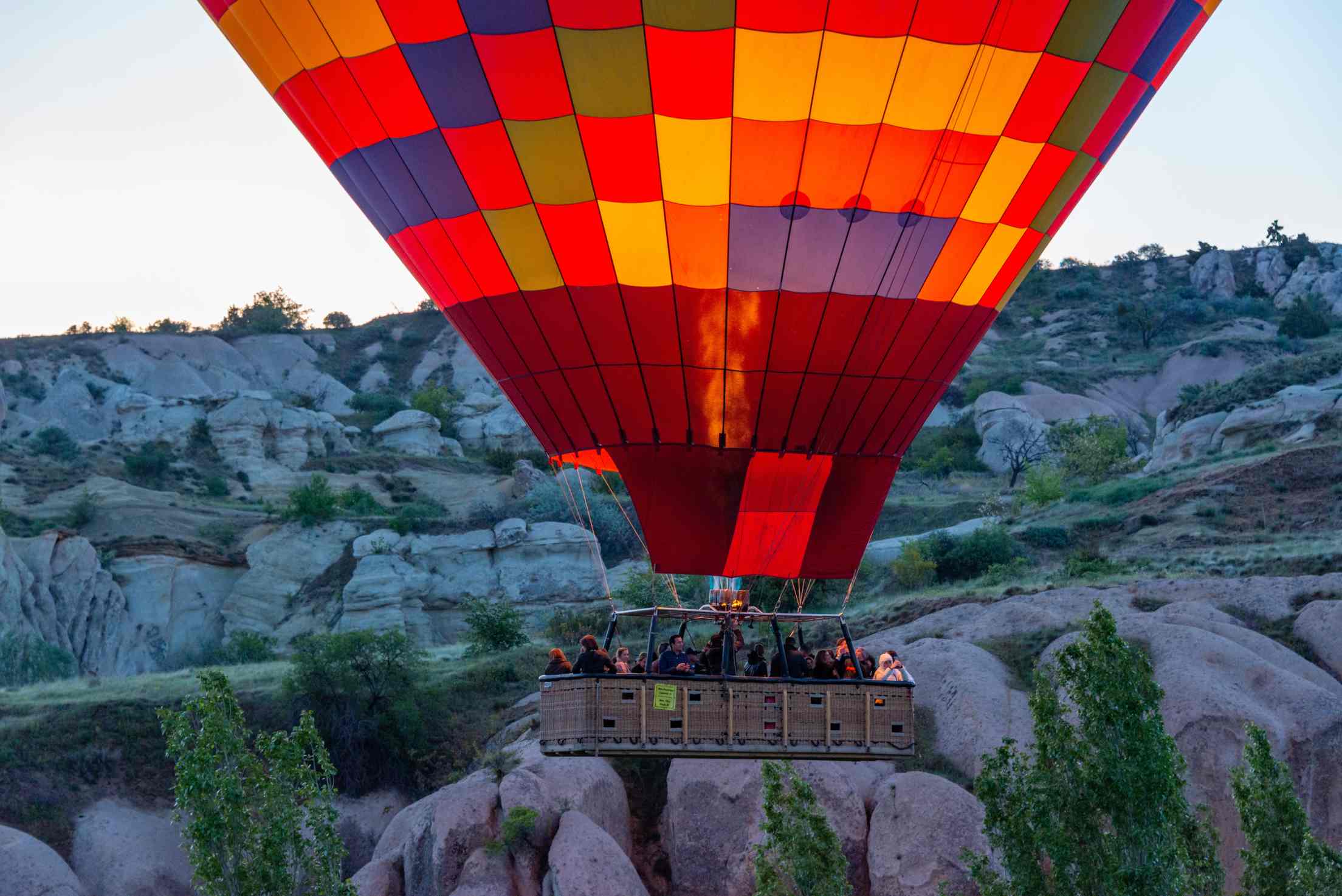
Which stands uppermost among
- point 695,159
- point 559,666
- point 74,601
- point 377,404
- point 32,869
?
point 377,404

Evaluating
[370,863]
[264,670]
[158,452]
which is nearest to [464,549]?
[264,670]

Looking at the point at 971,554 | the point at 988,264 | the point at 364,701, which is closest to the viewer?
the point at 988,264

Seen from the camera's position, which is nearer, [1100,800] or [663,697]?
[663,697]

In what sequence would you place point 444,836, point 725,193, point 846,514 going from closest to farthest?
point 725,193 → point 846,514 → point 444,836

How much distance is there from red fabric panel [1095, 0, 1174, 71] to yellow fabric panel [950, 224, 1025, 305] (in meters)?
1.61

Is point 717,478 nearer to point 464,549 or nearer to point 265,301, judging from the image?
point 464,549

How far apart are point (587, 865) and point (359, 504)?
1269 inches

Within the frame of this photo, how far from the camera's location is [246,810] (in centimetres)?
1867

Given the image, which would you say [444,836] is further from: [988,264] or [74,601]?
[74,601]

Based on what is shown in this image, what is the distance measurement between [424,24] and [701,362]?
3.48 m

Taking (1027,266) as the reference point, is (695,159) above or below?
above

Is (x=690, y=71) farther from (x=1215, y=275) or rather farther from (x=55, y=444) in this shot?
(x=1215, y=275)

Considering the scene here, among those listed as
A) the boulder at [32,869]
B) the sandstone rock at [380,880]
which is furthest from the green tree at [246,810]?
the boulder at [32,869]

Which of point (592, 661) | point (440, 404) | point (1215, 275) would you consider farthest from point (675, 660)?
point (1215, 275)
